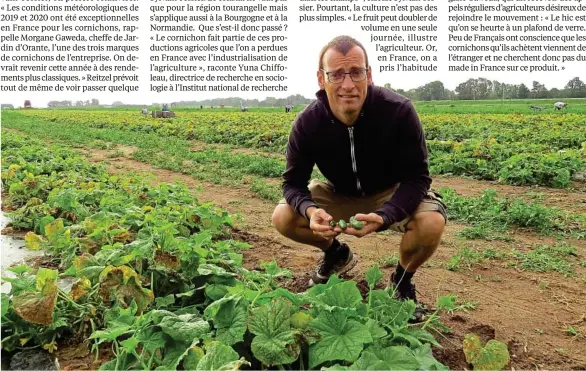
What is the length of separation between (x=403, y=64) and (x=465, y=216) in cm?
174

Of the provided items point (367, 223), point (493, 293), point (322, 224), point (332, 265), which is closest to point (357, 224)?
point (367, 223)

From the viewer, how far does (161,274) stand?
2750 millimetres

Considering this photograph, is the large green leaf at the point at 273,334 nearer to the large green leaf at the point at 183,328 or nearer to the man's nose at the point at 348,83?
the large green leaf at the point at 183,328

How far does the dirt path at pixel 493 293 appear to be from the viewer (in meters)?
2.60

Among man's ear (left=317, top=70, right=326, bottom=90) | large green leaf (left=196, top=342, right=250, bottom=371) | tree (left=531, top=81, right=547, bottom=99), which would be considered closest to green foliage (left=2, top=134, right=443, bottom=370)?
large green leaf (left=196, top=342, right=250, bottom=371)

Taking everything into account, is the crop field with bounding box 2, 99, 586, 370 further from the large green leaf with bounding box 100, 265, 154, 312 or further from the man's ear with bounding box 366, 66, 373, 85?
the man's ear with bounding box 366, 66, 373, 85

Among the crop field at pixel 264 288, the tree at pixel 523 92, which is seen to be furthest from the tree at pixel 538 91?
the crop field at pixel 264 288

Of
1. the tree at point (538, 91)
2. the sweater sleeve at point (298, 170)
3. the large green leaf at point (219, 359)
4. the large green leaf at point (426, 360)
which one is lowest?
the large green leaf at point (426, 360)

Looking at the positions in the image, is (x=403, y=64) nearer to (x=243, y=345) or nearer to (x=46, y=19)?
(x=46, y=19)

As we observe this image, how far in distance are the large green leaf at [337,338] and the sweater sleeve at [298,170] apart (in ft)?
3.28

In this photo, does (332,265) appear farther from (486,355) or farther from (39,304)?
(39,304)

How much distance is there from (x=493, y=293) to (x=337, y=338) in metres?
1.83

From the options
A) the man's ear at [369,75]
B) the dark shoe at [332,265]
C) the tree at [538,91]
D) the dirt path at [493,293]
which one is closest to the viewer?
the dirt path at [493,293]

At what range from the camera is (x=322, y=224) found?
2.75 meters
